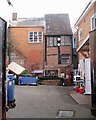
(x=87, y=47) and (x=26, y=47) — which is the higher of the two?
(x=26, y=47)

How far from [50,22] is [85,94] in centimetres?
2244

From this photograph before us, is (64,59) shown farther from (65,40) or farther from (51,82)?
(51,82)

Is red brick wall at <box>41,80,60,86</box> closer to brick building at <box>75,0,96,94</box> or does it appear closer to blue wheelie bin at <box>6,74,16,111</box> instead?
brick building at <box>75,0,96,94</box>

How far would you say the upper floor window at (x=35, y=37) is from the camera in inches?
1455

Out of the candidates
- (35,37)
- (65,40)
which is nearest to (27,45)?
(35,37)

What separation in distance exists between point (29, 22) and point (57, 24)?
15.2 feet

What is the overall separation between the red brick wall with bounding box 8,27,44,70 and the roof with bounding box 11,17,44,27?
1.96m

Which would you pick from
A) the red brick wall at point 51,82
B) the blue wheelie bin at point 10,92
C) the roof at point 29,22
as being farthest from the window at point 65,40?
the blue wheelie bin at point 10,92

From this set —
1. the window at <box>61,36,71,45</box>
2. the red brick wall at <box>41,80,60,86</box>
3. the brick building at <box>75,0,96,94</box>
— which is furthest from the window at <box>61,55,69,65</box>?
the brick building at <box>75,0,96,94</box>

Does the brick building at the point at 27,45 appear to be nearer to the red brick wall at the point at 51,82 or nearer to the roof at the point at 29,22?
the roof at the point at 29,22

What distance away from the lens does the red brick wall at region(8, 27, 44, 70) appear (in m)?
36.1

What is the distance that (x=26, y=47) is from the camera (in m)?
36.7

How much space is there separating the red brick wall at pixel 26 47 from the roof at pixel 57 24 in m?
2.45

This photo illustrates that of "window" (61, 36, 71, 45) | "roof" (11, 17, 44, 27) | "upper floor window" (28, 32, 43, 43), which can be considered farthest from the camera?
"roof" (11, 17, 44, 27)
